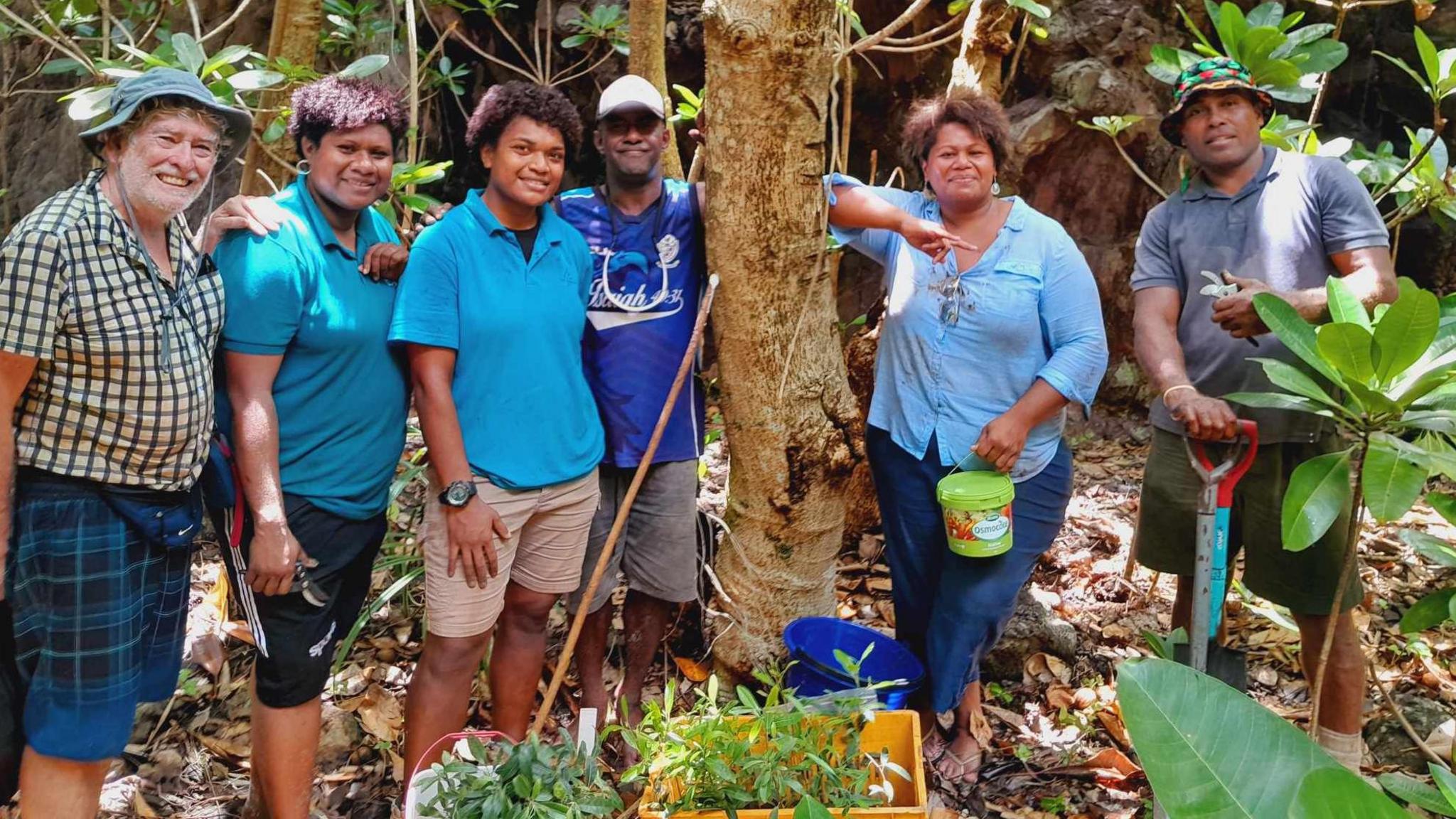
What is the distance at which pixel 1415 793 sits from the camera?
1396 millimetres

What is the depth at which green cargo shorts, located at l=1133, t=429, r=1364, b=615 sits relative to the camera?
107 inches

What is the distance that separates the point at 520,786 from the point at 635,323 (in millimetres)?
1248

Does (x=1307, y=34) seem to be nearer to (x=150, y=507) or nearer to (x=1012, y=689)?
(x=1012, y=689)

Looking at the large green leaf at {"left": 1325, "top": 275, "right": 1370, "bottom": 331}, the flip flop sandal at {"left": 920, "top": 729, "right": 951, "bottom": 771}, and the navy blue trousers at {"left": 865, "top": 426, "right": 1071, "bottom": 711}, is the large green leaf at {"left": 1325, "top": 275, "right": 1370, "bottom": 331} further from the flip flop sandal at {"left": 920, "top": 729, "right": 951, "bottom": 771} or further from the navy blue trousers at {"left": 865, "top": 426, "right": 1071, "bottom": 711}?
the flip flop sandal at {"left": 920, "top": 729, "right": 951, "bottom": 771}

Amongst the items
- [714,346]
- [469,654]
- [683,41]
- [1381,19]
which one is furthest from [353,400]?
[1381,19]

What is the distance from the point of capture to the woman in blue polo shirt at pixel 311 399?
216 centimetres

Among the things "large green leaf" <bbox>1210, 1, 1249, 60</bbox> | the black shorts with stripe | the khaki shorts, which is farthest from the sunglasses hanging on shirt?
"large green leaf" <bbox>1210, 1, 1249, 60</bbox>

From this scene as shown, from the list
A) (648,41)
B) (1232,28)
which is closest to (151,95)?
(648,41)

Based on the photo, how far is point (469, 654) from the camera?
2516 mm

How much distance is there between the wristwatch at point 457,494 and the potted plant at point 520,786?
564 mm

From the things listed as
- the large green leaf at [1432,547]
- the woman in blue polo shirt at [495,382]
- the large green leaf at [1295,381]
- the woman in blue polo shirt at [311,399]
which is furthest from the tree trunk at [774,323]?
the large green leaf at [1432,547]

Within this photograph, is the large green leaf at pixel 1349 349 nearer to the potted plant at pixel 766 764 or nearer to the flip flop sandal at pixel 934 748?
the potted plant at pixel 766 764

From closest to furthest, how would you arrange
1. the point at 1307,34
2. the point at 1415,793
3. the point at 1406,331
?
the point at 1415,793 < the point at 1406,331 < the point at 1307,34

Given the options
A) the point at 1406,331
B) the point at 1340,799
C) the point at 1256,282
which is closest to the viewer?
the point at 1340,799
